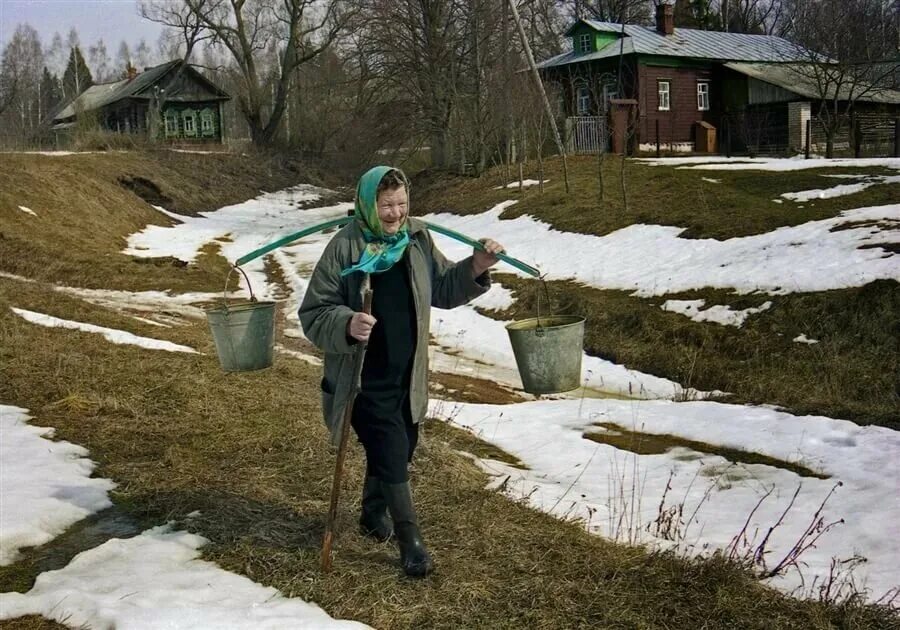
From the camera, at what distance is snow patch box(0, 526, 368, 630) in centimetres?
363

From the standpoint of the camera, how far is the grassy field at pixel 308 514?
3.86 m

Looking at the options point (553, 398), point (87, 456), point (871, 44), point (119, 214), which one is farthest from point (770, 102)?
point (87, 456)

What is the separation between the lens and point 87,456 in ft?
19.6

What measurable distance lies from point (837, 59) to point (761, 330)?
2545 cm

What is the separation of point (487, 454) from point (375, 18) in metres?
27.5

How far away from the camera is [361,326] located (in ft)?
11.3

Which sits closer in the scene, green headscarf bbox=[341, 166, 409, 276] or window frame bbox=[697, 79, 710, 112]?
green headscarf bbox=[341, 166, 409, 276]

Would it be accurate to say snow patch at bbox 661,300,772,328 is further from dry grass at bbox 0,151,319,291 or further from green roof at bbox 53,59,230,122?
green roof at bbox 53,59,230,122

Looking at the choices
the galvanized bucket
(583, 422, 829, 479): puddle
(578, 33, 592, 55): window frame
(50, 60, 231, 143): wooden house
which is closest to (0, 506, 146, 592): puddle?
the galvanized bucket

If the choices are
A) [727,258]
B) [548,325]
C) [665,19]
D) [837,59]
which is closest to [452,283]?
[548,325]

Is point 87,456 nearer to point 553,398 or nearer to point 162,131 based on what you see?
point 553,398

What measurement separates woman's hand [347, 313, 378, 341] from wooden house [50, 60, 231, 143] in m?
48.2

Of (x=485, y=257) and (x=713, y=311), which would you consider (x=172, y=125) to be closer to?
(x=713, y=311)

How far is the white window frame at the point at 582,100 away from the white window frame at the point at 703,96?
5.10m
